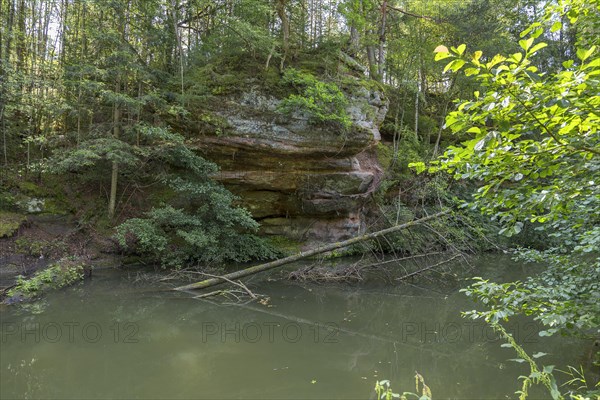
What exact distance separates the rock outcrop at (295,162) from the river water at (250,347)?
451 cm

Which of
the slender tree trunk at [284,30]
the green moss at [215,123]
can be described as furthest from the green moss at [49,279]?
the slender tree trunk at [284,30]

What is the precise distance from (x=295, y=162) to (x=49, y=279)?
6.84 m

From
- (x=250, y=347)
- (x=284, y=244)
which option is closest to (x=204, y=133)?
(x=284, y=244)

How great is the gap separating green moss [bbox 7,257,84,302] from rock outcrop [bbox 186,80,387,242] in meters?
4.11

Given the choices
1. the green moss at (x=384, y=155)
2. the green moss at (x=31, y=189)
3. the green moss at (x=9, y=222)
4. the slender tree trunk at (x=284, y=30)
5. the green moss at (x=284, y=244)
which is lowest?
the green moss at (x=284, y=244)

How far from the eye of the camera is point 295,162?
11562 millimetres

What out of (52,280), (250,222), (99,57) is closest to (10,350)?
(52,280)

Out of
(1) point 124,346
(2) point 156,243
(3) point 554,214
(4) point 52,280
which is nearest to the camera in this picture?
(3) point 554,214

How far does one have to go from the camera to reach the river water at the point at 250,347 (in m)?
4.07

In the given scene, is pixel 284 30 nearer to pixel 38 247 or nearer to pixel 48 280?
pixel 38 247

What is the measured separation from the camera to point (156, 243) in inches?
Result: 350

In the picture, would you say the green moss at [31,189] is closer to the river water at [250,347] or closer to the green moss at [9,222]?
the green moss at [9,222]

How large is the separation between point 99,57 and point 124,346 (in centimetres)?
811

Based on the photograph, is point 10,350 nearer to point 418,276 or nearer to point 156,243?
point 156,243
